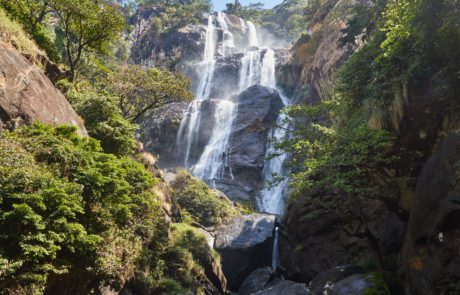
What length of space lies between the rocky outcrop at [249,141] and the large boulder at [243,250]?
8780mm

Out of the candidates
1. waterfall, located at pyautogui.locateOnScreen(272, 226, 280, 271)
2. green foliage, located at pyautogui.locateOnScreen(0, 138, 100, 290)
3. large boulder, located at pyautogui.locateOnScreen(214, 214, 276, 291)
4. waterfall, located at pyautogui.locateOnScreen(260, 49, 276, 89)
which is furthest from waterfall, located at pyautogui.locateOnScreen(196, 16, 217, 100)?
green foliage, located at pyautogui.locateOnScreen(0, 138, 100, 290)

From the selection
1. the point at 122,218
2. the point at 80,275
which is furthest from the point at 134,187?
the point at 80,275

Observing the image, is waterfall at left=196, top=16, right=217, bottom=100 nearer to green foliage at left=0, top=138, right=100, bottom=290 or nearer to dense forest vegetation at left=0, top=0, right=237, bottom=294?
dense forest vegetation at left=0, top=0, right=237, bottom=294

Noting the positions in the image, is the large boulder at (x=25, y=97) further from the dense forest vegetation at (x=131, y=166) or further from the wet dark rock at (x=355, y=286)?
the wet dark rock at (x=355, y=286)

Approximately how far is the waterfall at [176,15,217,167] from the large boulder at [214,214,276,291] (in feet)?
49.8

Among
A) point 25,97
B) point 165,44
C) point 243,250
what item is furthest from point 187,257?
point 165,44

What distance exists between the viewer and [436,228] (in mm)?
7742

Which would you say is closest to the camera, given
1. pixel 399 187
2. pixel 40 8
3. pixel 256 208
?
pixel 399 187

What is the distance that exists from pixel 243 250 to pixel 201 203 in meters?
5.21

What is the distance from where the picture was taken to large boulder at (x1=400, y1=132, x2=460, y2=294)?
7.35 m

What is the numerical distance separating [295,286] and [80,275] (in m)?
7.76

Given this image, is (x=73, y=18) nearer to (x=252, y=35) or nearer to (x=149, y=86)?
(x=149, y=86)

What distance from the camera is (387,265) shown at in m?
11.7

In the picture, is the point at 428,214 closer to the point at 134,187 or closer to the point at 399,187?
the point at 399,187
